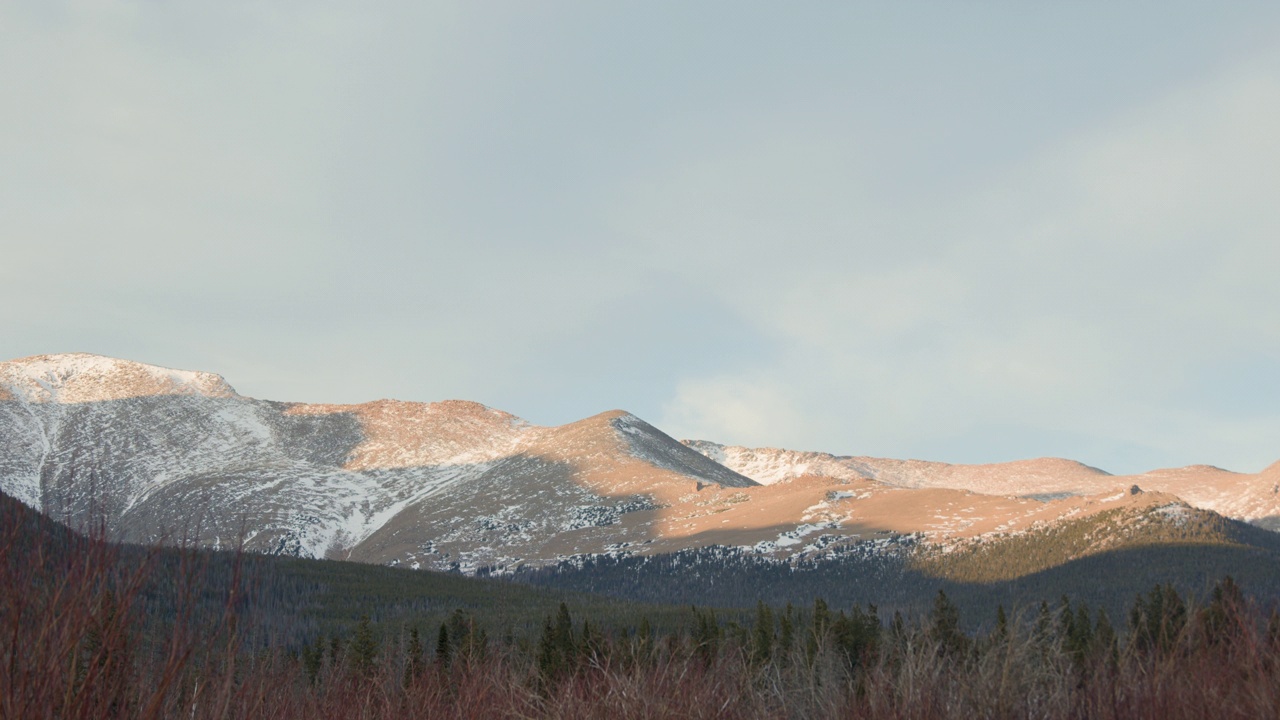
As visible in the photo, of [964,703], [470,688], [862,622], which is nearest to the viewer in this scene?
[964,703]

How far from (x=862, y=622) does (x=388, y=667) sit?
284ft

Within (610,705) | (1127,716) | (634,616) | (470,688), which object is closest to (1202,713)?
(1127,716)

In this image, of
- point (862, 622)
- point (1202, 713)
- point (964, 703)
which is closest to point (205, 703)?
point (964, 703)

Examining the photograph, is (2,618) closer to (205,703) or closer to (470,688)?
(205,703)

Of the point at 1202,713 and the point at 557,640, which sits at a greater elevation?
the point at 1202,713

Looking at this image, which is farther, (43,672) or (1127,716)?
(1127,716)

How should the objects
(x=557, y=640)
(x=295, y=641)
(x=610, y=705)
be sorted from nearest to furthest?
(x=610, y=705) < (x=557, y=640) < (x=295, y=641)

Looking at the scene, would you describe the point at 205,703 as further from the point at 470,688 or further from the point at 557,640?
the point at 557,640

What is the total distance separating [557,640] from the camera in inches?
3137

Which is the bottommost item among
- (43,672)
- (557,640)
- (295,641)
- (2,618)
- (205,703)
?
(295,641)

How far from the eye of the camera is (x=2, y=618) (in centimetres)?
609

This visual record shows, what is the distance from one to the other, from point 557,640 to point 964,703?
233ft

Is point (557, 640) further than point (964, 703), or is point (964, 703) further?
point (557, 640)

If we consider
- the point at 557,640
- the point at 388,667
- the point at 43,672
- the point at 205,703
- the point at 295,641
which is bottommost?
the point at 295,641
